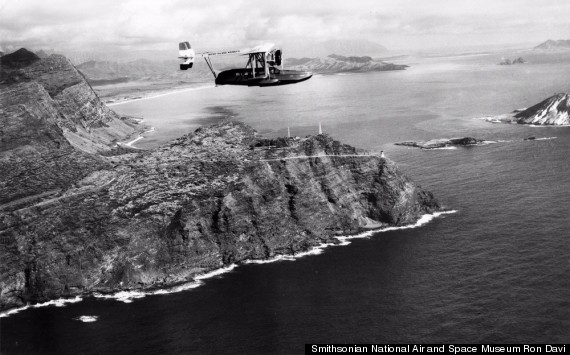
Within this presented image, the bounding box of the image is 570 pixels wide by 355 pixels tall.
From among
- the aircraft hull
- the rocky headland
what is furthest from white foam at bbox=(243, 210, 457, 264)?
the aircraft hull

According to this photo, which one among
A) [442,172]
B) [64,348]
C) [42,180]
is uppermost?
[42,180]

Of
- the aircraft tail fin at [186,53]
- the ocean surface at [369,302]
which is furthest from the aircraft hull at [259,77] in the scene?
the ocean surface at [369,302]

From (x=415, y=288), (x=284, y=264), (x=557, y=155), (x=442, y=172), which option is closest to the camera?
(x=415, y=288)

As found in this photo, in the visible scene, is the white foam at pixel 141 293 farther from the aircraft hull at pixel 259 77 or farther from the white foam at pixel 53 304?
the aircraft hull at pixel 259 77

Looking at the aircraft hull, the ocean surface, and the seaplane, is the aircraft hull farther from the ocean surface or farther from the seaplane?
the ocean surface

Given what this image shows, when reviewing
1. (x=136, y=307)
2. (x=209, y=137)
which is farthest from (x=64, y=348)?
(x=209, y=137)

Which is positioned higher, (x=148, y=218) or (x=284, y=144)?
(x=284, y=144)

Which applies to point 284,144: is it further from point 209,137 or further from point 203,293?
point 203,293
